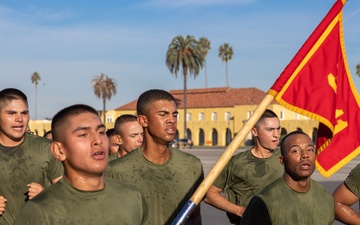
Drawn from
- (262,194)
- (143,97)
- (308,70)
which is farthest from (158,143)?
(308,70)

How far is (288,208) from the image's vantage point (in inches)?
213

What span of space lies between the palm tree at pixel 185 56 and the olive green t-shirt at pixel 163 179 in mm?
80007

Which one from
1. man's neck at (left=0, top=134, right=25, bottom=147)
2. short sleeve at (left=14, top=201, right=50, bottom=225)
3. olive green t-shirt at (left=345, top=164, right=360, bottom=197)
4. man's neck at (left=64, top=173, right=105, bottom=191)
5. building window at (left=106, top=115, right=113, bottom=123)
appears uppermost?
man's neck at (left=64, top=173, right=105, bottom=191)

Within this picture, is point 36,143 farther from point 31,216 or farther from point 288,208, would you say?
point 31,216

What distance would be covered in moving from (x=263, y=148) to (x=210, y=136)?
91.0m

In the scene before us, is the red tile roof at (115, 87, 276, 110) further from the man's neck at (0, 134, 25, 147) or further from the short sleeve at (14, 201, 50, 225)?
the short sleeve at (14, 201, 50, 225)

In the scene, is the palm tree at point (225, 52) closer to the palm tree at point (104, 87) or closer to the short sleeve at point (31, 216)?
the palm tree at point (104, 87)

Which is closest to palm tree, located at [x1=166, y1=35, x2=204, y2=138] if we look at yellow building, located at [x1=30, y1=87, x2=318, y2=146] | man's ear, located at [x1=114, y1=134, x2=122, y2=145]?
yellow building, located at [x1=30, y1=87, x2=318, y2=146]

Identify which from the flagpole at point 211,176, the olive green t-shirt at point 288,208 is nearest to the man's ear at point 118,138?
the olive green t-shirt at point 288,208

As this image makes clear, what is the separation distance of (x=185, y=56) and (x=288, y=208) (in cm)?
8085

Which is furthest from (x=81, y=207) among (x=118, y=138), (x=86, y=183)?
(x=118, y=138)

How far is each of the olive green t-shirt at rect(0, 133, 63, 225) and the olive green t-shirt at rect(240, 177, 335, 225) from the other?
174 cm

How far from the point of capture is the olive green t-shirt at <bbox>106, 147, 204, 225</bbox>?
5.52 meters

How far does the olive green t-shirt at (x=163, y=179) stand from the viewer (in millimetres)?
5520
